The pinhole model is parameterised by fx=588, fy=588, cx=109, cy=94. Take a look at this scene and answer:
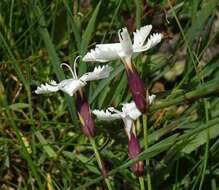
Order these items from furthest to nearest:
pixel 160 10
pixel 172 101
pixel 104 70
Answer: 1. pixel 160 10
2. pixel 172 101
3. pixel 104 70

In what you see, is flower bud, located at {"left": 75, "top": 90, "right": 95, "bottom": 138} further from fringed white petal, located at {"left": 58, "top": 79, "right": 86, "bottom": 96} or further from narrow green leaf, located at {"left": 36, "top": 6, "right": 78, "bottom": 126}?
narrow green leaf, located at {"left": 36, "top": 6, "right": 78, "bottom": 126}

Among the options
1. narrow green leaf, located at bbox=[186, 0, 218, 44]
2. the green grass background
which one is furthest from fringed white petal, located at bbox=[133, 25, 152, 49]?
narrow green leaf, located at bbox=[186, 0, 218, 44]

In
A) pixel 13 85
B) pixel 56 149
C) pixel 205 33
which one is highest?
pixel 205 33

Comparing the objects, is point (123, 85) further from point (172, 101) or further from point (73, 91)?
point (73, 91)

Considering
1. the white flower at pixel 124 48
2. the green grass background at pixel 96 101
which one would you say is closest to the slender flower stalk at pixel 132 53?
the white flower at pixel 124 48

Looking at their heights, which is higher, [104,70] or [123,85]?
[104,70]

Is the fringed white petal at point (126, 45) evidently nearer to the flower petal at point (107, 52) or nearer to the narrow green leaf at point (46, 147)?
the flower petal at point (107, 52)

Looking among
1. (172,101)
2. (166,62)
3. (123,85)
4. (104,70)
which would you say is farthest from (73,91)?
(166,62)
